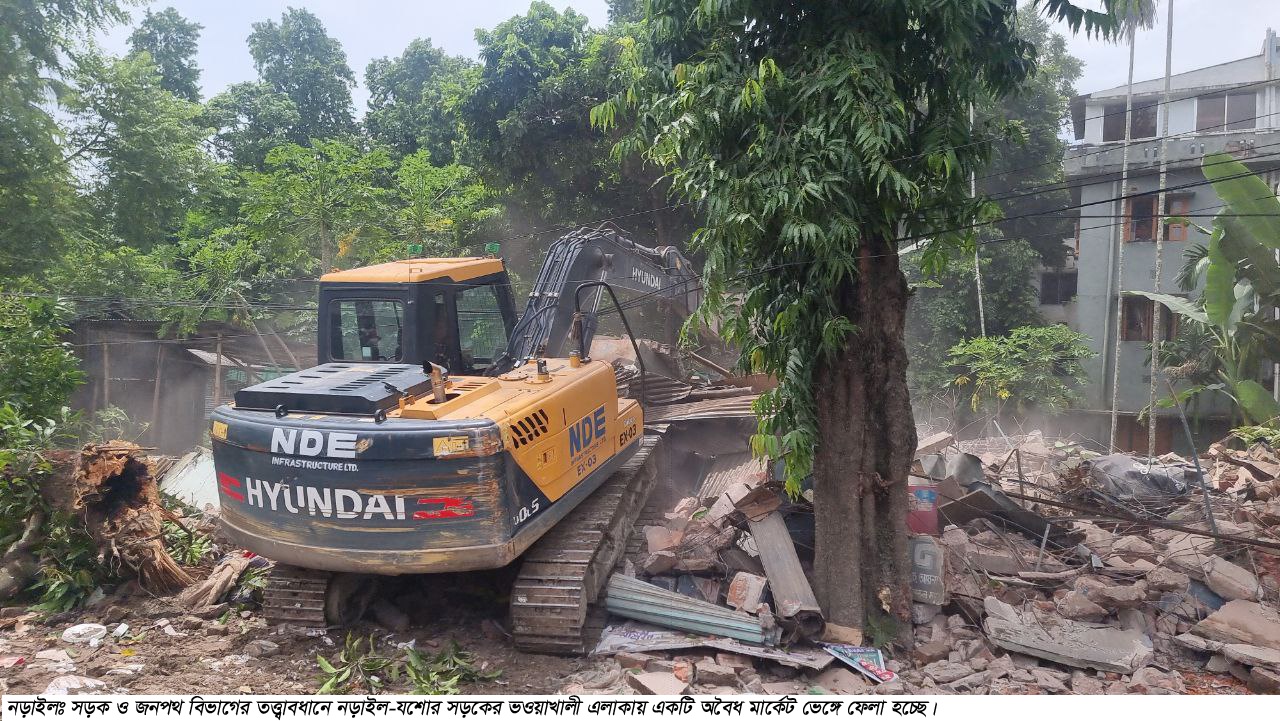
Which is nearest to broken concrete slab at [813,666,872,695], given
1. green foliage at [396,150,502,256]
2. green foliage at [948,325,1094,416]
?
green foliage at [396,150,502,256]

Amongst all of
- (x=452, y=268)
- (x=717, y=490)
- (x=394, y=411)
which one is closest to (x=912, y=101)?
(x=452, y=268)

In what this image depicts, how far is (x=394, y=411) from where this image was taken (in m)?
5.94

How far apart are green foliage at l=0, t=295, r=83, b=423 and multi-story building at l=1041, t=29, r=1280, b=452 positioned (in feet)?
65.0

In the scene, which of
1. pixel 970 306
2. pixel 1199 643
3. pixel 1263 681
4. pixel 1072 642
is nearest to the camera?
pixel 1263 681

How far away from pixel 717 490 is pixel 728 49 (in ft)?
19.1

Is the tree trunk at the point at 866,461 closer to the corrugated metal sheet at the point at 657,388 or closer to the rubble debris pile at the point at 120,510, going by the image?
the corrugated metal sheet at the point at 657,388

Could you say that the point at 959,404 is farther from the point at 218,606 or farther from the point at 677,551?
the point at 218,606

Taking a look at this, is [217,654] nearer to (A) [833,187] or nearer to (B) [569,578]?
(B) [569,578]

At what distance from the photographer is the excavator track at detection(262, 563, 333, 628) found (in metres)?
6.50

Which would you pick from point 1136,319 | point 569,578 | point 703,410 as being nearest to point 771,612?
point 569,578

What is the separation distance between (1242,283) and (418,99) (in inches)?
987

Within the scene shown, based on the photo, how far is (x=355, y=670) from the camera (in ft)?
19.4

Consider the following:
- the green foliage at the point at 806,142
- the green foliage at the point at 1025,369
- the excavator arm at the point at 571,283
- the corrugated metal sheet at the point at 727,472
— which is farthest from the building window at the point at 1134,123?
the green foliage at the point at 806,142

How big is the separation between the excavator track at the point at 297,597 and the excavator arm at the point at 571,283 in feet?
7.84
